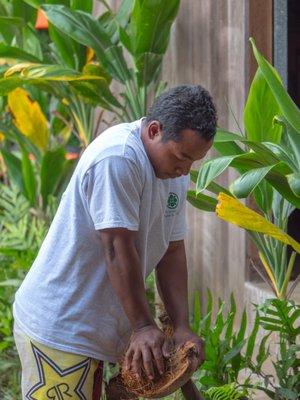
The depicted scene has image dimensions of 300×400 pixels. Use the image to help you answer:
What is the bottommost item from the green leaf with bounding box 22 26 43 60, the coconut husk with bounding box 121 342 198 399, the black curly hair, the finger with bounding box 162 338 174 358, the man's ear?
the coconut husk with bounding box 121 342 198 399

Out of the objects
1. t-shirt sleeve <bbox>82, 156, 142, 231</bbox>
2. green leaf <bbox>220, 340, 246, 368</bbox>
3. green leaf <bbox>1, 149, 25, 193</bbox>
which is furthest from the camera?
green leaf <bbox>1, 149, 25, 193</bbox>

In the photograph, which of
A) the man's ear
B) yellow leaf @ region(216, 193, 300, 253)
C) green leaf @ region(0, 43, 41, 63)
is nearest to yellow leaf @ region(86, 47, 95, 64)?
green leaf @ region(0, 43, 41, 63)

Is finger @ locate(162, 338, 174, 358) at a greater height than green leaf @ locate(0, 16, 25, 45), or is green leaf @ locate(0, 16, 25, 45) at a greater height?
green leaf @ locate(0, 16, 25, 45)

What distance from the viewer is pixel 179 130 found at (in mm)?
3189

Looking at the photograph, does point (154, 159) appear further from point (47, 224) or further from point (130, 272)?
point (47, 224)

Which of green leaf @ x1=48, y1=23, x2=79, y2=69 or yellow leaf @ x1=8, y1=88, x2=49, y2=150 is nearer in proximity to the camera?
green leaf @ x1=48, y1=23, x2=79, y2=69

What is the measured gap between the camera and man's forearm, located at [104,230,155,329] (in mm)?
3184

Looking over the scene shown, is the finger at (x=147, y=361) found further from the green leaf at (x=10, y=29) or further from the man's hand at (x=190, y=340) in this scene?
the green leaf at (x=10, y=29)

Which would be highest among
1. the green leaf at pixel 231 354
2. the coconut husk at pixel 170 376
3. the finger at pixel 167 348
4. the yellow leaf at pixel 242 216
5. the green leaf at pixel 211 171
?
the green leaf at pixel 211 171

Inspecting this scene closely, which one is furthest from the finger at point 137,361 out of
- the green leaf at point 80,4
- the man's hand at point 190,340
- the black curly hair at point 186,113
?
the green leaf at point 80,4

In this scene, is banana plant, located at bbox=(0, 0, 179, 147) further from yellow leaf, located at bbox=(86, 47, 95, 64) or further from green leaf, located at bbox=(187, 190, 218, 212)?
green leaf, located at bbox=(187, 190, 218, 212)

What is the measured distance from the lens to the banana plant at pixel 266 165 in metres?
3.89

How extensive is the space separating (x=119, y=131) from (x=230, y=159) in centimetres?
75

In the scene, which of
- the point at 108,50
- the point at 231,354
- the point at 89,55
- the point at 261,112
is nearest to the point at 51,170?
the point at 89,55
